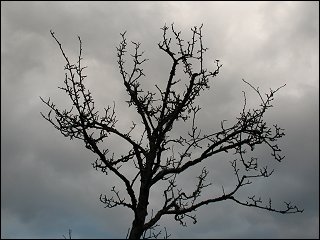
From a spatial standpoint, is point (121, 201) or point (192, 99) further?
point (192, 99)

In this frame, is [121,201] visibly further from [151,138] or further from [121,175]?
[151,138]

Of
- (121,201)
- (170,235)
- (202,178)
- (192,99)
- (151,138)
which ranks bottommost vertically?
(170,235)

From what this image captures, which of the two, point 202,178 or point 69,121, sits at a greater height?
point 69,121

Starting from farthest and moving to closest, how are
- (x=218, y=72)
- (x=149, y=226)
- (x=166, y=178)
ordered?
(x=218, y=72) → (x=166, y=178) → (x=149, y=226)

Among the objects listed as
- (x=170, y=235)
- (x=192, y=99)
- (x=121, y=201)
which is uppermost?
(x=192, y=99)

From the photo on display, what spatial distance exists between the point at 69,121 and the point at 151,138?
1879 millimetres

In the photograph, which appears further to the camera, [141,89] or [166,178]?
[141,89]

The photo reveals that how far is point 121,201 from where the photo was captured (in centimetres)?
926

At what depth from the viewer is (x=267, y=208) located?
9.63 m

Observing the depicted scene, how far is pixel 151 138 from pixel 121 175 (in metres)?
1.37

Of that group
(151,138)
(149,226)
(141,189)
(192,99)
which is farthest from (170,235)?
(192,99)

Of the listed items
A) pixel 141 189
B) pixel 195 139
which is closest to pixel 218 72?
pixel 195 139

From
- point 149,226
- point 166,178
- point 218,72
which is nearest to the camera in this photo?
point 149,226

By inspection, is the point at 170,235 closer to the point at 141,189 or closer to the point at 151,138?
the point at 141,189
